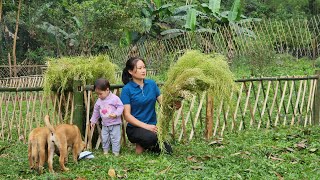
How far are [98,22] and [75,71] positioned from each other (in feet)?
39.7

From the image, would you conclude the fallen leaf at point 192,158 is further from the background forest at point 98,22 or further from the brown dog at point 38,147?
the background forest at point 98,22

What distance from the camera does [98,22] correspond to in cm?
1728

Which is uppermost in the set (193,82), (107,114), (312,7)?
(312,7)

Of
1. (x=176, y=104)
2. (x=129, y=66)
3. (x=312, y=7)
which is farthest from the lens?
(x=312, y=7)

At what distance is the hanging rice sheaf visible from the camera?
4574 mm

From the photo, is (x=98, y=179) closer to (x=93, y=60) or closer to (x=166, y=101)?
(x=166, y=101)

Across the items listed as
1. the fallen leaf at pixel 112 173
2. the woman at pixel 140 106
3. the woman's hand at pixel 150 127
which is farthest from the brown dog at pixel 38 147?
the woman's hand at pixel 150 127

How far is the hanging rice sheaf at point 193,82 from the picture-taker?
15.0 feet

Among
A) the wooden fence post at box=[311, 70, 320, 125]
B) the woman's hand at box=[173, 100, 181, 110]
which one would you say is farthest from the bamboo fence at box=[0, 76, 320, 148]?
the woman's hand at box=[173, 100, 181, 110]

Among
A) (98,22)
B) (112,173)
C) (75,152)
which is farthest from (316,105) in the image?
(98,22)

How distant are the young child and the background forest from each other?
10.5m

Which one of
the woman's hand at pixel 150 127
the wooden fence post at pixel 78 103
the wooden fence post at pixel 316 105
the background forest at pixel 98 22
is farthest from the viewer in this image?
the background forest at pixel 98 22

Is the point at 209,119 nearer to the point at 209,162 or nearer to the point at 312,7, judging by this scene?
the point at 209,162

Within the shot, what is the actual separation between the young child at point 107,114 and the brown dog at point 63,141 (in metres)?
0.38
